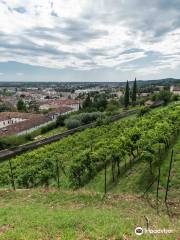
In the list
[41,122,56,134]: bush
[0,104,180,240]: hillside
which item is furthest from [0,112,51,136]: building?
[0,104,180,240]: hillside

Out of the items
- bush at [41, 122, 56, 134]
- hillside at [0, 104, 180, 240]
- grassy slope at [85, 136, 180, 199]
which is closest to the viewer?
hillside at [0, 104, 180, 240]

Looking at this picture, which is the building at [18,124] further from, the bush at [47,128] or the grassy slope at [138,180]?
the grassy slope at [138,180]

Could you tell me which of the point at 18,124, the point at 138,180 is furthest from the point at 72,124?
the point at 138,180

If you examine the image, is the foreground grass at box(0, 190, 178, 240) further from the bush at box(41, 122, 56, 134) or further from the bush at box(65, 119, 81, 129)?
the bush at box(41, 122, 56, 134)

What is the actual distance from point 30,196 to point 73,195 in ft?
6.84

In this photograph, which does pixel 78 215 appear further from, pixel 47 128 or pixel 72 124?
pixel 47 128

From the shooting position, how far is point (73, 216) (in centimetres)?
759

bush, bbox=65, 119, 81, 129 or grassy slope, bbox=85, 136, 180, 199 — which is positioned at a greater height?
grassy slope, bbox=85, 136, 180, 199

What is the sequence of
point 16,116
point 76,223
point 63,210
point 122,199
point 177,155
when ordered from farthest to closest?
point 16,116 < point 177,155 < point 122,199 < point 63,210 < point 76,223

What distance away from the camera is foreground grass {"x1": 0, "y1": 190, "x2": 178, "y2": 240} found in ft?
20.5

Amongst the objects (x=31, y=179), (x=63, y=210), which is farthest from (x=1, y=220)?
(x=31, y=179)

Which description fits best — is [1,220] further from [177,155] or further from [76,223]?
[177,155]

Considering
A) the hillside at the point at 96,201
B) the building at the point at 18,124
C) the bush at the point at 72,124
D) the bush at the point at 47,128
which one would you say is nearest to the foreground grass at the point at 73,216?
the hillside at the point at 96,201

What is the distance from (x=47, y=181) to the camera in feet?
49.2
